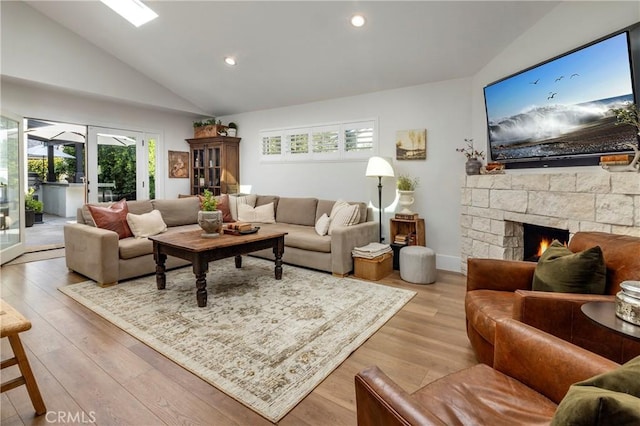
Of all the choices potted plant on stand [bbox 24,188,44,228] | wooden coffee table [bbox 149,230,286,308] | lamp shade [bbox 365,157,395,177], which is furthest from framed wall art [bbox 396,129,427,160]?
potted plant on stand [bbox 24,188,44,228]

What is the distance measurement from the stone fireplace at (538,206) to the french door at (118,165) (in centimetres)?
570

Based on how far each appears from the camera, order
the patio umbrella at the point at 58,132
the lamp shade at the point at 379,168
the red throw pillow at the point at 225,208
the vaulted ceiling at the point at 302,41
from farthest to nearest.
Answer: the patio umbrella at the point at 58,132
the red throw pillow at the point at 225,208
the lamp shade at the point at 379,168
the vaulted ceiling at the point at 302,41

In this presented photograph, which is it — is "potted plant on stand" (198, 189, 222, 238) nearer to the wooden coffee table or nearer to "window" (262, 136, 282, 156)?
the wooden coffee table

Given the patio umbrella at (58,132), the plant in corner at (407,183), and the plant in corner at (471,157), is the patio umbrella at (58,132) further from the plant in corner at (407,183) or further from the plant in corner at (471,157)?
the plant in corner at (471,157)

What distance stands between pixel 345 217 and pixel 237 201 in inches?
84.0

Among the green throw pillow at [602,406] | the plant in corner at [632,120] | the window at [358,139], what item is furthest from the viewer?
the window at [358,139]

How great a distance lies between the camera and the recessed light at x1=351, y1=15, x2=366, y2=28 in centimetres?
337

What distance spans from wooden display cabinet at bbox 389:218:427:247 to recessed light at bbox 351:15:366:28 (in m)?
2.36

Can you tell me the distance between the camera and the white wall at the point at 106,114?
4684 millimetres

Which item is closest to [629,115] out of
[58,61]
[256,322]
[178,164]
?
[256,322]

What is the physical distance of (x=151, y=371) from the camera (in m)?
1.95

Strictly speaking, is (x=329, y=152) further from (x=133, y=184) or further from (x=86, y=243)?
(x=133, y=184)

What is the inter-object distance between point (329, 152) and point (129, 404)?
421cm

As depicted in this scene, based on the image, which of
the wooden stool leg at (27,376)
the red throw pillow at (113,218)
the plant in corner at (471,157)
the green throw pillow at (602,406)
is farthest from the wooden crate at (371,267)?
the green throw pillow at (602,406)
